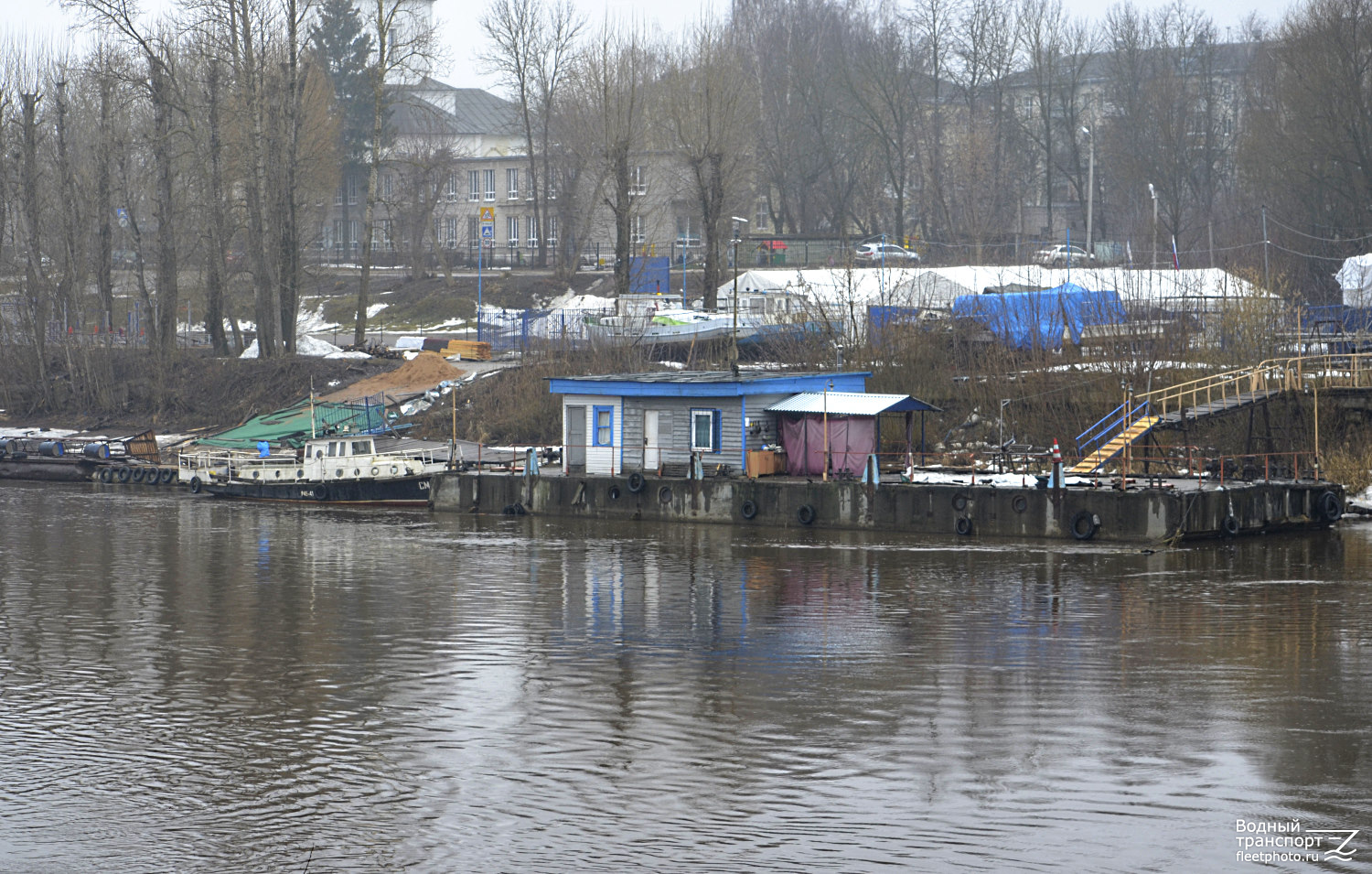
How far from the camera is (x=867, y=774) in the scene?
18.0 meters

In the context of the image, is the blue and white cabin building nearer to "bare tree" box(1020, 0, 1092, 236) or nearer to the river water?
the river water

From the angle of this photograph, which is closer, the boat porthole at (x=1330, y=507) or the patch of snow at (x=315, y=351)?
the boat porthole at (x=1330, y=507)

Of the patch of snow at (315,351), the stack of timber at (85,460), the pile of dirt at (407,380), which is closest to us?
the stack of timber at (85,460)

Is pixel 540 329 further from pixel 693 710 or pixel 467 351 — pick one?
pixel 693 710

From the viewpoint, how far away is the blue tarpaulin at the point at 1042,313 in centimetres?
5403

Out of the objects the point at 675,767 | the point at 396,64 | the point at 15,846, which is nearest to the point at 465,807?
the point at 675,767

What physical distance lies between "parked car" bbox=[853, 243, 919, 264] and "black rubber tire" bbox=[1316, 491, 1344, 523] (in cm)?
4481

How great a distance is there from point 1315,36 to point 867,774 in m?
63.4

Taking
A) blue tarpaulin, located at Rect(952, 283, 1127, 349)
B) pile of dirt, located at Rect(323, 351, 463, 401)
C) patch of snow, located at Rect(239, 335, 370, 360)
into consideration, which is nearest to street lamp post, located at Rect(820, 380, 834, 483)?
blue tarpaulin, located at Rect(952, 283, 1127, 349)

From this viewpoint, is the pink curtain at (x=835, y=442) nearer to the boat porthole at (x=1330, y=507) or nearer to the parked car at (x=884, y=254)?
the boat porthole at (x=1330, y=507)

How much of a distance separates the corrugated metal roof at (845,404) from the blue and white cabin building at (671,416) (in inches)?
18.7

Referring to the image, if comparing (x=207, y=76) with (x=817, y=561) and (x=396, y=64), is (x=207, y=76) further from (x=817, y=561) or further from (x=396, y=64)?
(x=817, y=561)

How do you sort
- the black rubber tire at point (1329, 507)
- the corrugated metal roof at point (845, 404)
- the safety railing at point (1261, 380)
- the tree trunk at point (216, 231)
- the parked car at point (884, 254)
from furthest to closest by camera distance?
1. the parked car at point (884, 254)
2. the tree trunk at point (216, 231)
3. the safety railing at point (1261, 380)
4. the corrugated metal roof at point (845, 404)
5. the black rubber tire at point (1329, 507)

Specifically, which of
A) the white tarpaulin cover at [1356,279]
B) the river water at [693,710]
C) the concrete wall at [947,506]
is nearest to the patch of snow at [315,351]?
the concrete wall at [947,506]
